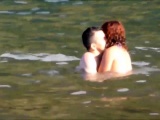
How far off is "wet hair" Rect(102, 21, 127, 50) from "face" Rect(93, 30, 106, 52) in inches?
4.0

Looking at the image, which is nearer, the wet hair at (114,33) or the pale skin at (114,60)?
the pale skin at (114,60)

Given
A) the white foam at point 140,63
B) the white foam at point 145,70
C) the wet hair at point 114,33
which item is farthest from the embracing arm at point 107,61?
the white foam at point 140,63

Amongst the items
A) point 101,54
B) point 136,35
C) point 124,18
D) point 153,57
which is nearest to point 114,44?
point 101,54

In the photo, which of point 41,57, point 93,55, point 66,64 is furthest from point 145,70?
point 41,57

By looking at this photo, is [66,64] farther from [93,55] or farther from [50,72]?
Answer: [93,55]

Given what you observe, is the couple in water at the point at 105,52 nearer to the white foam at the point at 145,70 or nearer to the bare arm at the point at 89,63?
the bare arm at the point at 89,63

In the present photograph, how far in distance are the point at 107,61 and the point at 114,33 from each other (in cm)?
49

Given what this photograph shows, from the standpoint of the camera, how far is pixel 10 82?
10.7 metres

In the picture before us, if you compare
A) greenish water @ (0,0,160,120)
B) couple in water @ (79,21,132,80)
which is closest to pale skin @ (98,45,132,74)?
couple in water @ (79,21,132,80)

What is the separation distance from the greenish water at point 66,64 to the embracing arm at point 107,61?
1.11 feet

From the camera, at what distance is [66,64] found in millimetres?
11766

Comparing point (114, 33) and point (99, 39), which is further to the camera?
point (114, 33)

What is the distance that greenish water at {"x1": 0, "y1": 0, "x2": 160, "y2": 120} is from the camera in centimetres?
920

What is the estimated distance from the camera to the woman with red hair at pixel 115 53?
35.7ft
